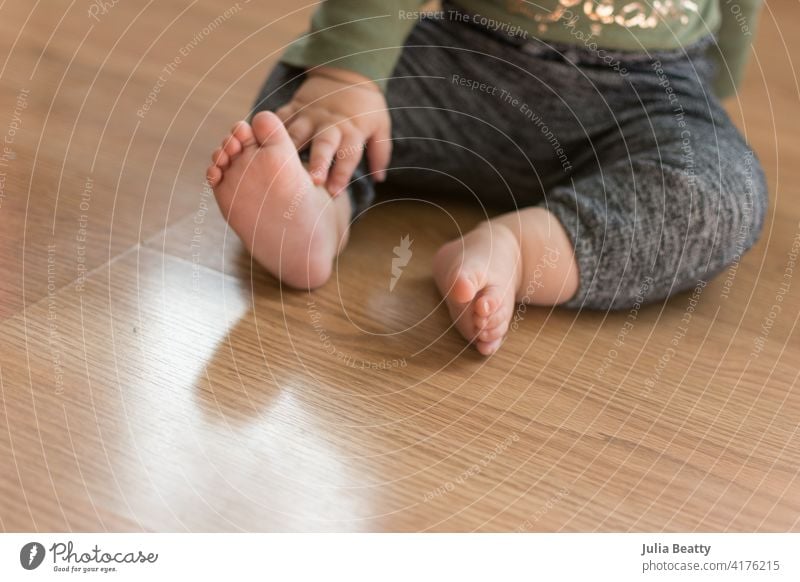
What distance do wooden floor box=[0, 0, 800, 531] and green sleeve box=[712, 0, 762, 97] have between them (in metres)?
0.12

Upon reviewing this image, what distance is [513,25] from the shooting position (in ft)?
1.87

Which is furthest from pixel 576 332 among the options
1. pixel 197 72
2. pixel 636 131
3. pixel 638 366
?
pixel 197 72

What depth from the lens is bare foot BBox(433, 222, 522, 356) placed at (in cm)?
41

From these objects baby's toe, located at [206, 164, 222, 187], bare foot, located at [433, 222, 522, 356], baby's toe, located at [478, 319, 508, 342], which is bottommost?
baby's toe, located at [478, 319, 508, 342]

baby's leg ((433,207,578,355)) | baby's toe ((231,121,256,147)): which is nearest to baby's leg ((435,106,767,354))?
baby's leg ((433,207,578,355))

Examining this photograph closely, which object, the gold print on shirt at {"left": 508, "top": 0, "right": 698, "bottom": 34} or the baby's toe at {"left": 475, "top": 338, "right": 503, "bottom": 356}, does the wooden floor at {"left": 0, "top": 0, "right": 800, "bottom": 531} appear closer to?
the baby's toe at {"left": 475, "top": 338, "right": 503, "bottom": 356}

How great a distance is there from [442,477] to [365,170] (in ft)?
0.77

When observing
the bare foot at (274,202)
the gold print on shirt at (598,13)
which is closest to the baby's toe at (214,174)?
the bare foot at (274,202)

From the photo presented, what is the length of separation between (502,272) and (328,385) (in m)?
0.10

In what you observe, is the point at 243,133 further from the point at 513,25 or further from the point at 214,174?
the point at 513,25

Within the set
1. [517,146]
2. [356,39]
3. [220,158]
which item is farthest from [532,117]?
[220,158]

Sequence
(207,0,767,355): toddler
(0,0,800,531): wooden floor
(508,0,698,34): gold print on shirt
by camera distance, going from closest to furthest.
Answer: (0,0,800,531): wooden floor
(207,0,767,355): toddler
(508,0,698,34): gold print on shirt

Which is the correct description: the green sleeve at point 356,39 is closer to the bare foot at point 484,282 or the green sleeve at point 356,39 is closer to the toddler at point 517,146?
the toddler at point 517,146

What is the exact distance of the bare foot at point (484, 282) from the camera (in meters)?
0.41
